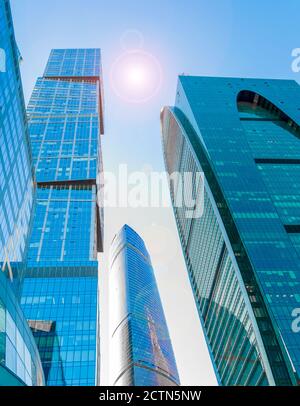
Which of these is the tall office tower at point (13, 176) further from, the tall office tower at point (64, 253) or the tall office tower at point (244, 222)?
the tall office tower at point (244, 222)

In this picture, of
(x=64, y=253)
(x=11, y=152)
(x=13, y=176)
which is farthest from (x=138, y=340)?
(x=11, y=152)

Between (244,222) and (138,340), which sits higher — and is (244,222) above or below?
below

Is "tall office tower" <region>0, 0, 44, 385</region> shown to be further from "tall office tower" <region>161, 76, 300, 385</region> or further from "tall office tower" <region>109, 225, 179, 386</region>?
"tall office tower" <region>109, 225, 179, 386</region>

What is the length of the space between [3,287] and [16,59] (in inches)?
1547

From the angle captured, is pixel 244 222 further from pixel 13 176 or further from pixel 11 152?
pixel 11 152

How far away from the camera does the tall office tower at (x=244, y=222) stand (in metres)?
76.8

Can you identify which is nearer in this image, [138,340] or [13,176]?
[13,176]

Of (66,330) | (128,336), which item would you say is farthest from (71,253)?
(128,336)

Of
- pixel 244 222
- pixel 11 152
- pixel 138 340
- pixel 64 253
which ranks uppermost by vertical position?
pixel 64 253

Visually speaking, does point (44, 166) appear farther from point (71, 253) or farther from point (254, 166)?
point (254, 166)

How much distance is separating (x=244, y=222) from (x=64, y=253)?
6877 cm

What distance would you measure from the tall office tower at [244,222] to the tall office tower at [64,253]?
39.8 m

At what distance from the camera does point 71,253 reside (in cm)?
12838

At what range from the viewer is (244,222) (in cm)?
9556
